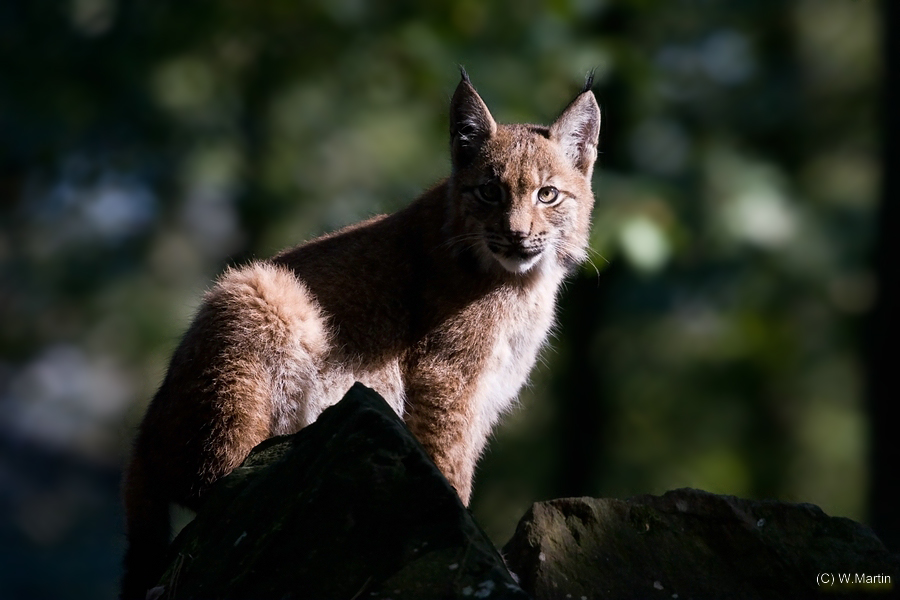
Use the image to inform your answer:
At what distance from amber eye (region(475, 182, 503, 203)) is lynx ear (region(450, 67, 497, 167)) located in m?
0.36

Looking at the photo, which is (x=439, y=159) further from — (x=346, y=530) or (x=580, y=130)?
(x=346, y=530)

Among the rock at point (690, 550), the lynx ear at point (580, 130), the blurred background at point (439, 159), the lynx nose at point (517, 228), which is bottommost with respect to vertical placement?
the blurred background at point (439, 159)

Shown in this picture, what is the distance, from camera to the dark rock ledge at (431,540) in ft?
13.0

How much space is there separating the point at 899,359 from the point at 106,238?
1112 centimetres

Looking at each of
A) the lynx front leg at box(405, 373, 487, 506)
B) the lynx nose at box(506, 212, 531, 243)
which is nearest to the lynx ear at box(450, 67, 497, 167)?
the lynx nose at box(506, 212, 531, 243)

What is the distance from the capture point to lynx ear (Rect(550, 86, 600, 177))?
7.17 meters

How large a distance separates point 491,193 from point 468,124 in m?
0.64

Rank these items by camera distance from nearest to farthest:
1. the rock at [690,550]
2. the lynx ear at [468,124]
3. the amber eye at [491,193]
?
the rock at [690,550] < the amber eye at [491,193] < the lynx ear at [468,124]

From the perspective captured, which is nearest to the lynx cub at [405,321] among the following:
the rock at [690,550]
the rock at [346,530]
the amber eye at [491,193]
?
the amber eye at [491,193]

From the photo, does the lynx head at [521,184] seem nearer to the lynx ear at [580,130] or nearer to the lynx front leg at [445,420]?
the lynx ear at [580,130]

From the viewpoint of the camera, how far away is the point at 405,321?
6605mm

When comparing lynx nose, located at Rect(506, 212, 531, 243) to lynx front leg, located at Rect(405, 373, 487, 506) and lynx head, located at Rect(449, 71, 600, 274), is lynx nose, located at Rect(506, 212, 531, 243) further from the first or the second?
lynx front leg, located at Rect(405, 373, 487, 506)

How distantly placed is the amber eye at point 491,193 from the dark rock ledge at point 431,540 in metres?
2.32

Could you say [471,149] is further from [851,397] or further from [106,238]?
[851,397]
